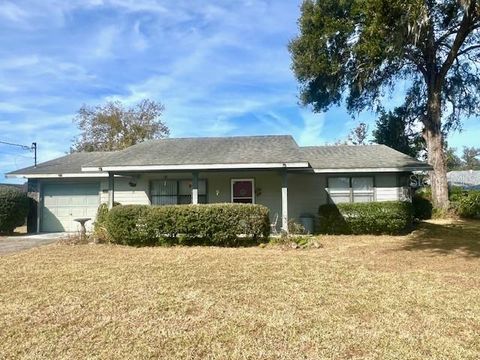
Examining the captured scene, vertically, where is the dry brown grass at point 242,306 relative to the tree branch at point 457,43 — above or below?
below

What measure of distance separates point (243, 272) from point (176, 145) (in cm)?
1077

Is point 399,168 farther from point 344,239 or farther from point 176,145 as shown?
point 176,145

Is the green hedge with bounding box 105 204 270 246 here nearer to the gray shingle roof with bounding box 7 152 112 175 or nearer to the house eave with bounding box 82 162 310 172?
the house eave with bounding box 82 162 310 172

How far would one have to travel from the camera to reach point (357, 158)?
17375mm

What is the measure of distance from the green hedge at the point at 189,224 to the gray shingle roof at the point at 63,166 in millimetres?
6151

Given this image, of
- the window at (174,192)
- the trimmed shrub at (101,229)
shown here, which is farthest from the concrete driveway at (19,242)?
the window at (174,192)

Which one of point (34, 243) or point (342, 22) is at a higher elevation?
point (342, 22)

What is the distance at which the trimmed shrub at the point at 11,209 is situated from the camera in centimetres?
1620

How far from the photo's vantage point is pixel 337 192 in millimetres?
16625

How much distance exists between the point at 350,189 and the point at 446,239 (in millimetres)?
4279

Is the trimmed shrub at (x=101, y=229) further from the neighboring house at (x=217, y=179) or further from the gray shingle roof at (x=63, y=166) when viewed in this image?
the gray shingle roof at (x=63, y=166)

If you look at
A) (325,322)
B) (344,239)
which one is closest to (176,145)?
(344,239)

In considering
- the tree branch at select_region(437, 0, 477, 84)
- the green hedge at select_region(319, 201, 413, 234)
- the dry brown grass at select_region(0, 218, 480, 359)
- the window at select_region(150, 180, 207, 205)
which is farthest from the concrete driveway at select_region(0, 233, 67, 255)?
the tree branch at select_region(437, 0, 477, 84)

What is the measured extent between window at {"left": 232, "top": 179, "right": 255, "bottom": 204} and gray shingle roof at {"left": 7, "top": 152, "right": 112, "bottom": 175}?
697 centimetres
